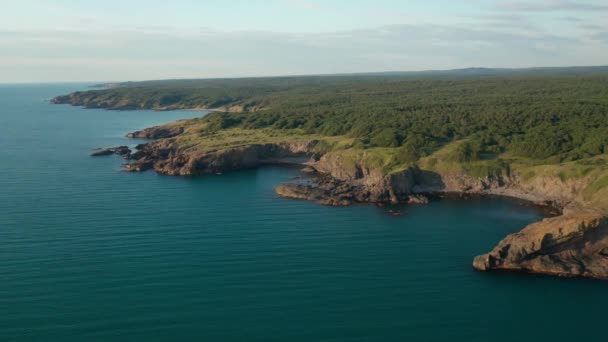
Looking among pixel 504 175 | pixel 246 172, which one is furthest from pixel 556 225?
pixel 246 172

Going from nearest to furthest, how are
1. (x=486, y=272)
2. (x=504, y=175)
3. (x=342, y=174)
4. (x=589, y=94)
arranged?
(x=486, y=272) < (x=504, y=175) < (x=342, y=174) < (x=589, y=94)

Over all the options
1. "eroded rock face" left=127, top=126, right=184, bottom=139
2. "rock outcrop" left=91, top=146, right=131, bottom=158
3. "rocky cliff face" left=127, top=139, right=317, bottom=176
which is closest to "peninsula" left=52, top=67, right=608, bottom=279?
"rocky cliff face" left=127, top=139, right=317, bottom=176

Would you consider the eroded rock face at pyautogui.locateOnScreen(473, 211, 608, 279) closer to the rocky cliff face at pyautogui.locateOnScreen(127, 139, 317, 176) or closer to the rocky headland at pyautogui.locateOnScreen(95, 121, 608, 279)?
the rocky headland at pyautogui.locateOnScreen(95, 121, 608, 279)

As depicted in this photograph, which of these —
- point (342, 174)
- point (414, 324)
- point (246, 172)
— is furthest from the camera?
point (246, 172)

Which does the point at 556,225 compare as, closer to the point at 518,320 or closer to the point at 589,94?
the point at 518,320

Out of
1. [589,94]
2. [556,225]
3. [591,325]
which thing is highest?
[589,94]

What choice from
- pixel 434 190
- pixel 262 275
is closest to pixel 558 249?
pixel 262 275
